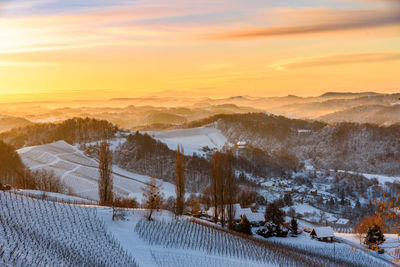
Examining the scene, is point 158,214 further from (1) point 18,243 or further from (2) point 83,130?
(2) point 83,130

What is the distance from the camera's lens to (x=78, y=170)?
215ft

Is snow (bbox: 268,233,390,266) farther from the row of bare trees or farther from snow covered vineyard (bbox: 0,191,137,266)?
snow covered vineyard (bbox: 0,191,137,266)

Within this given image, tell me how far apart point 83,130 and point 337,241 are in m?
86.2

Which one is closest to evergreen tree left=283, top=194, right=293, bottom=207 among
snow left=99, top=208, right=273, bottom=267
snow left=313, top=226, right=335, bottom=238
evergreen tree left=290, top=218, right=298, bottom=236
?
snow left=313, top=226, right=335, bottom=238

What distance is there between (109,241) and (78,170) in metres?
51.9

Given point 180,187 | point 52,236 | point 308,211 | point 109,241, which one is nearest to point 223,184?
point 180,187

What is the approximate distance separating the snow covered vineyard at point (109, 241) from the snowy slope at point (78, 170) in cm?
3146

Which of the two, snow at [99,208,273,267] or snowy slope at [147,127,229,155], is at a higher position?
snow at [99,208,273,267]

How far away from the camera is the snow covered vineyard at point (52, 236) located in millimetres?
13712

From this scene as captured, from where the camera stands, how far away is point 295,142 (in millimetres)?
172625

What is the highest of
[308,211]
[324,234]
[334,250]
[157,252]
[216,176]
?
[216,176]

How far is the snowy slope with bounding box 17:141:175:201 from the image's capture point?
56.7m

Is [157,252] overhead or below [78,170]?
overhead

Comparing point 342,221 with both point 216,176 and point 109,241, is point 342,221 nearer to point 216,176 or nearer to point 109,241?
point 216,176
